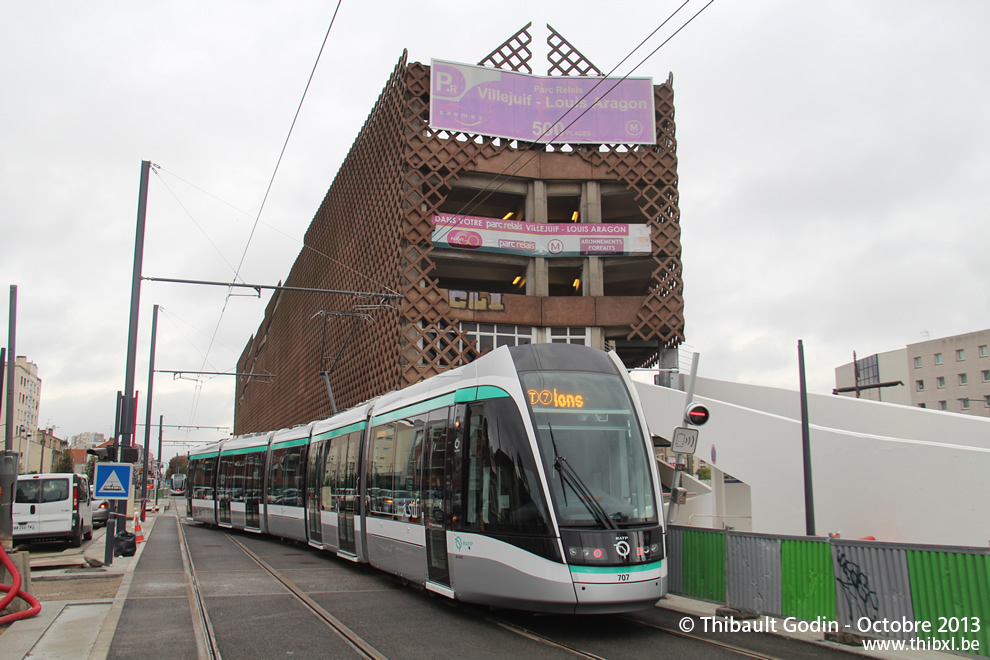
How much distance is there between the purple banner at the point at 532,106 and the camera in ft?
107

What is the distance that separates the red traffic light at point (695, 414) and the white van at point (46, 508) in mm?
15507

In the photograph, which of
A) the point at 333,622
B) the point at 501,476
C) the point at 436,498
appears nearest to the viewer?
the point at 501,476

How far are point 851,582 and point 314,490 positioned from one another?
11.8m

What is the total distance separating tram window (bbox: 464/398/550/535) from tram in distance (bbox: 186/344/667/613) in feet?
0.05

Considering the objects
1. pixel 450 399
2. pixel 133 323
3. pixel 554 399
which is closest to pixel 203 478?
pixel 133 323

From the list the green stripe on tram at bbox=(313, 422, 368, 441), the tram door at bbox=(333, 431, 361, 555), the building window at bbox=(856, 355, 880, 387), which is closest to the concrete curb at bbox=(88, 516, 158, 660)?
the tram door at bbox=(333, 431, 361, 555)

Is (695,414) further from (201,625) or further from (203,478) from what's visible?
(203,478)

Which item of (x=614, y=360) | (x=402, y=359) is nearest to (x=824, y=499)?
(x=614, y=360)

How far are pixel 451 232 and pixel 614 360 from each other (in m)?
22.8

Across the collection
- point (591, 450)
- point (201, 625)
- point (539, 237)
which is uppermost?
point (539, 237)

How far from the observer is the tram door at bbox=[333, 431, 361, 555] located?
46.8ft

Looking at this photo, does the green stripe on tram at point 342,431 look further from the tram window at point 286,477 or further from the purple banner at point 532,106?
the purple banner at point 532,106

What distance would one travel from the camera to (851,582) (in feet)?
28.0

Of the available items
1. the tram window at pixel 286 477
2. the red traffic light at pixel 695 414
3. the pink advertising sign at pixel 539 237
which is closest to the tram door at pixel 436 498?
the red traffic light at pixel 695 414
